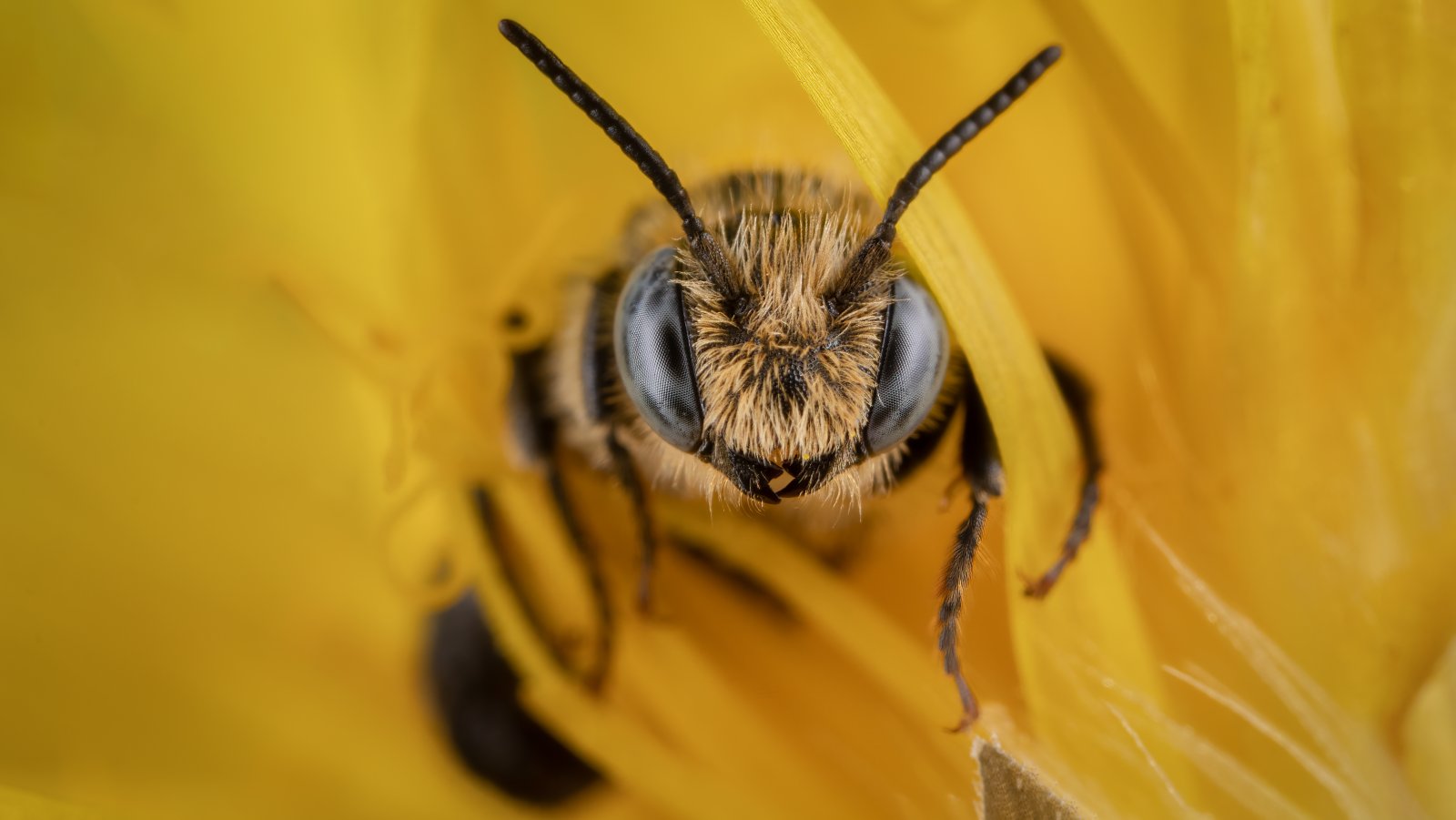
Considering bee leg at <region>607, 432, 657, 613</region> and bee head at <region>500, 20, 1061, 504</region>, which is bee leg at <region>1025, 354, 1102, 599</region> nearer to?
bee head at <region>500, 20, 1061, 504</region>

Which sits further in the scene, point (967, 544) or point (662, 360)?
point (967, 544)

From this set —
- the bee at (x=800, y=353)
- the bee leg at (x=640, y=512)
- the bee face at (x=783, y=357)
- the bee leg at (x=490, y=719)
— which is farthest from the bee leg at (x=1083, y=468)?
the bee leg at (x=490, y=719)

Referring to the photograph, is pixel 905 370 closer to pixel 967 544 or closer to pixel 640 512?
pixel 967 544

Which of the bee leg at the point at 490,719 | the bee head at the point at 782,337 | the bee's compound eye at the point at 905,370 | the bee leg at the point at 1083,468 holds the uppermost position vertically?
the bee head at the point at 782,337

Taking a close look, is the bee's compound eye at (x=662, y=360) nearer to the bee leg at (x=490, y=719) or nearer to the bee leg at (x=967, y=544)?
the bee leg at (x=967, y=544)

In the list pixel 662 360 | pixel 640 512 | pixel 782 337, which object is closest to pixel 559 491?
pixel 640 512

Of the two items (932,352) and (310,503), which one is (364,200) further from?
(932,352)

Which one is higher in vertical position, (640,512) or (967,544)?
(640,512)
